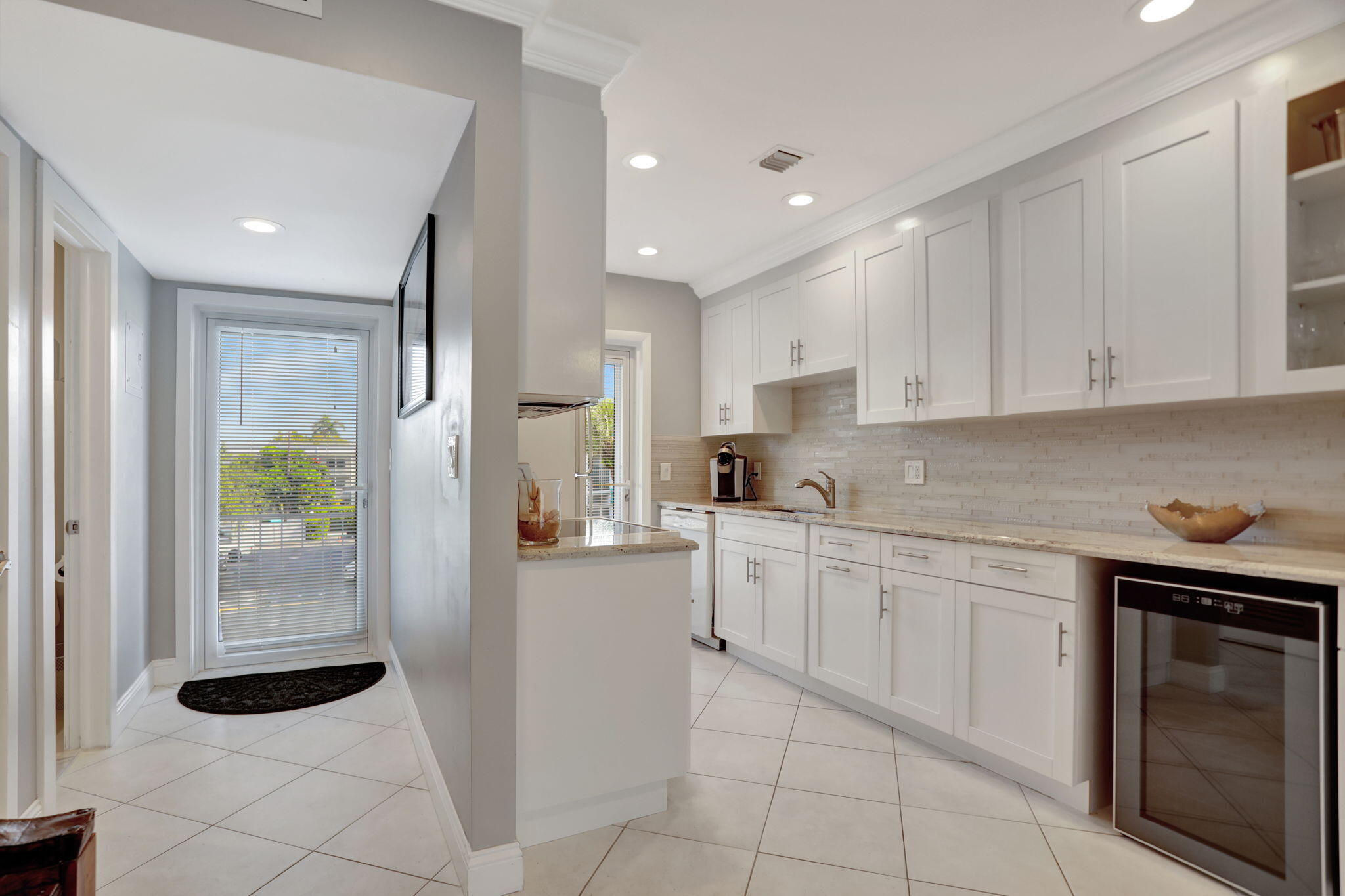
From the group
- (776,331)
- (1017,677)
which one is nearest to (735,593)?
(776,331)

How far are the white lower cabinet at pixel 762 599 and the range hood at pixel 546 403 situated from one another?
1494 millimetres

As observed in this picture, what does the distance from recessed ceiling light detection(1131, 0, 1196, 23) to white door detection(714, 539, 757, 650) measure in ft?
8.89

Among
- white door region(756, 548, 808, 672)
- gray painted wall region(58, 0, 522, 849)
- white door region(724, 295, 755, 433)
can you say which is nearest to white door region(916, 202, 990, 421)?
white door region(756, 548, 808, 672)

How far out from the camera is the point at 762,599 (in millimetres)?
3654

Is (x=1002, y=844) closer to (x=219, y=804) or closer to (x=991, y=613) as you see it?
(x=991, y=613)

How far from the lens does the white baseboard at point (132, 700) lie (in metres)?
2.82

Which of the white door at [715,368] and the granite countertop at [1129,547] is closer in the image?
the granite countertop at [1129,547]

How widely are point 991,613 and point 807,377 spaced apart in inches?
73.2

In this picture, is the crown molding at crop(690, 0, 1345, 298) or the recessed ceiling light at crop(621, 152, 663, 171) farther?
the recessed ceiling light at crop(621, 152, 663, 171)

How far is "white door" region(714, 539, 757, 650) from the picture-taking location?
12.3ft

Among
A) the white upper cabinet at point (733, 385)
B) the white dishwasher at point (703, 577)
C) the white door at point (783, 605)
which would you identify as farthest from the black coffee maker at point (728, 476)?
the white door at point (783, 605)

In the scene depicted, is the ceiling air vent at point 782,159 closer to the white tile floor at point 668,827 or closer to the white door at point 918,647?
the white door at point 918,647

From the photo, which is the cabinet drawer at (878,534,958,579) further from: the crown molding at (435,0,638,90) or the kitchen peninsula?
the crown molding at (435,0,638,90)

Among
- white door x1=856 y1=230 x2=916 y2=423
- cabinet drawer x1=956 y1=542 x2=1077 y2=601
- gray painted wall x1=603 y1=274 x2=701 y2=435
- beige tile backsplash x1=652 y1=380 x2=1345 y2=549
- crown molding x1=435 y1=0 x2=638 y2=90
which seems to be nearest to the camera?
crown molding x1=435 y1=0 x2=638 y2=90
